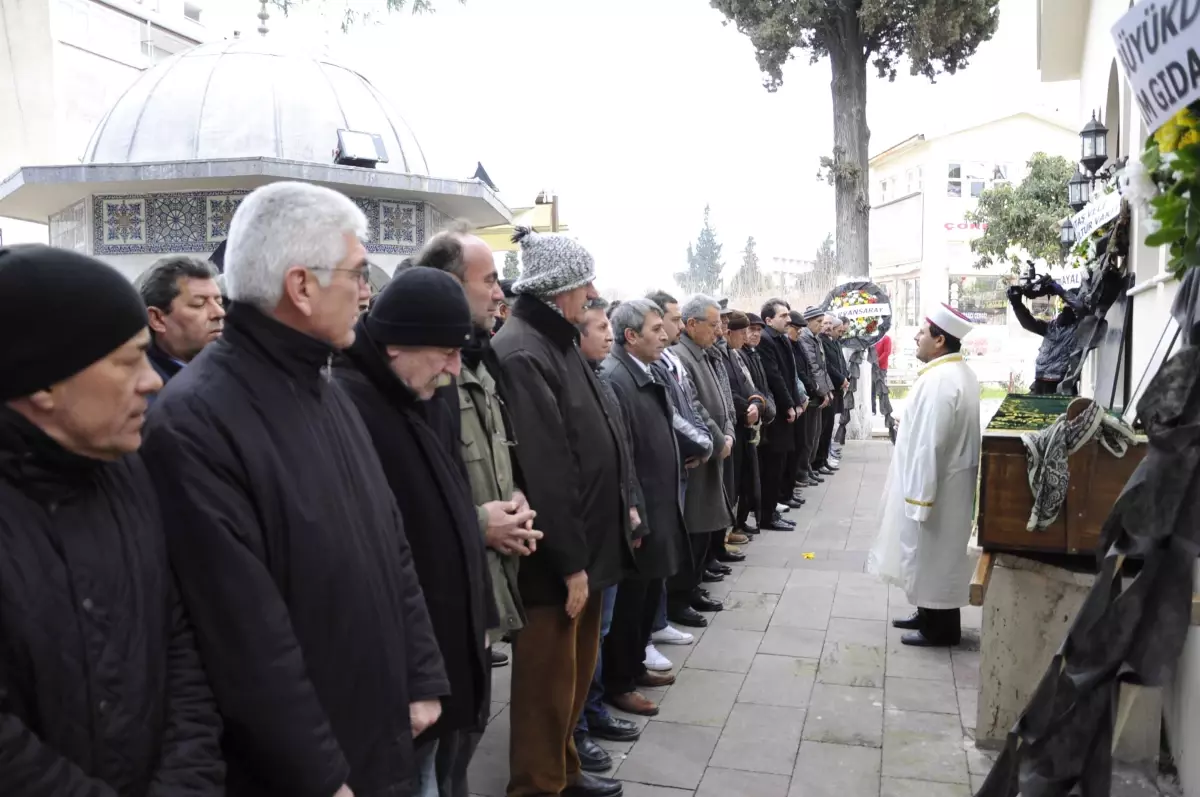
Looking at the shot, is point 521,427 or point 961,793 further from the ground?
point 521,427

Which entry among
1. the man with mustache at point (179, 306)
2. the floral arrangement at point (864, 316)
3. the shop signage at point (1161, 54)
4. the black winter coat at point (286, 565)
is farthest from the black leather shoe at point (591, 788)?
the floral arrangement at point (864, 316)

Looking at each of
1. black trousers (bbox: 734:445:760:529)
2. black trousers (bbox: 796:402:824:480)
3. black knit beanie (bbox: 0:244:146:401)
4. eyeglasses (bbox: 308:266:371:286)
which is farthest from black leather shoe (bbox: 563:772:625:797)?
black trousers (bbox: 796:402:824:480)

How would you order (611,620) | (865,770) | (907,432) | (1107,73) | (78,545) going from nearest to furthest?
(78,545) → (865,770) → (611,620) → (907,432) → (1107,73)

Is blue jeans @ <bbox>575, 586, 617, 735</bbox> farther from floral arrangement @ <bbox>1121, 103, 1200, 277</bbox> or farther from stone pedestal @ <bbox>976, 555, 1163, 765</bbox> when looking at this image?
floral arrangement @ <bbox>1121, 103, 1200, 277</bbox>

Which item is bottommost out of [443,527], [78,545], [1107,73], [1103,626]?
[1103,626]

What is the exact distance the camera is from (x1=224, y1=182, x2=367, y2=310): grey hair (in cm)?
192

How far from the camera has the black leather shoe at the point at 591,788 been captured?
3.61 metres

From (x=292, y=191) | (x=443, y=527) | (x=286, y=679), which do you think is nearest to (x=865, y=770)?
(x=443, y=527)

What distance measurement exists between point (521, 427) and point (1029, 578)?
7.56ft

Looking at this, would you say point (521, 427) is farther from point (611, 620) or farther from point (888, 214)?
point (888, 214)

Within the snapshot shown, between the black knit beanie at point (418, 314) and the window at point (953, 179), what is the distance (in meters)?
38.4

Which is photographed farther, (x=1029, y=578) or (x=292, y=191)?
(x=1029, y=578)

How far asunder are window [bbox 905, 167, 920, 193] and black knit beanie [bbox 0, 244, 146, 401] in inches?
1599

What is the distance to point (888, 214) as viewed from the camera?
1286 inches
